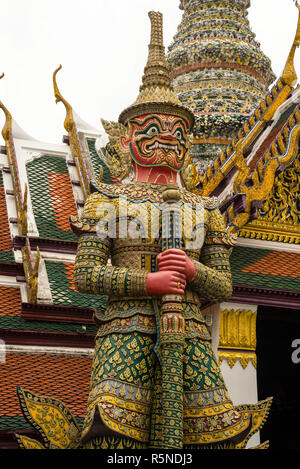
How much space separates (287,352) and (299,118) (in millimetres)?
2542

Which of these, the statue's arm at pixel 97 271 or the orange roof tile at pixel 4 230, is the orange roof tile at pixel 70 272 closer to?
the orange roof tile at pixel 4 230

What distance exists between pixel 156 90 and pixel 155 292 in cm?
147

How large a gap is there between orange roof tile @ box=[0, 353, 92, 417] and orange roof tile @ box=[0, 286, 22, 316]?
22.0 inches

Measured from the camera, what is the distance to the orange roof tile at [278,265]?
5.88 meters

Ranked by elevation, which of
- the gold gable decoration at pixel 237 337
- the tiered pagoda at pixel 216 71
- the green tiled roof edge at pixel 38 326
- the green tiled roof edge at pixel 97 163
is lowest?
the gold gable decoration at pixel 237 337

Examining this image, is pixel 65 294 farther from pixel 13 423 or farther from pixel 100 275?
pixel 100 275

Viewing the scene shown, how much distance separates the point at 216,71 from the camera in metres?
12.0

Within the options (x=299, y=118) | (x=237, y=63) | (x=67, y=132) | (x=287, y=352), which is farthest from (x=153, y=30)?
(x=237, y=63)

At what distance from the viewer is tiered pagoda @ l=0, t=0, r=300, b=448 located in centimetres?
548

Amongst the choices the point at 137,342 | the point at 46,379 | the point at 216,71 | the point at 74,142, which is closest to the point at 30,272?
the point at 46,379

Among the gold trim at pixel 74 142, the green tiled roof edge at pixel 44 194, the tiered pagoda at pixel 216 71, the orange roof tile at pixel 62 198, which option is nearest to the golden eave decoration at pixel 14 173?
the green tiled roof edge at pixel 44 194

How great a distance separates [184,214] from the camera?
4.24m

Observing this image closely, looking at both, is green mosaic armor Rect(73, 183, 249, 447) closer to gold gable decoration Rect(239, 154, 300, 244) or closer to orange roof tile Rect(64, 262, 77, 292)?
gold gable decoration Rect(239, 154, 300, 244)

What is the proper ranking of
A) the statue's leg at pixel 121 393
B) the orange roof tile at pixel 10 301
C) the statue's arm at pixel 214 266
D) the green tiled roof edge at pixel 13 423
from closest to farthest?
the statue's leg at pixel 121 393 < the statue's arm at pixel 214 266 < the green tiled roof edge at pixel 13 423 < the orange roof tile at pixel 10 301
